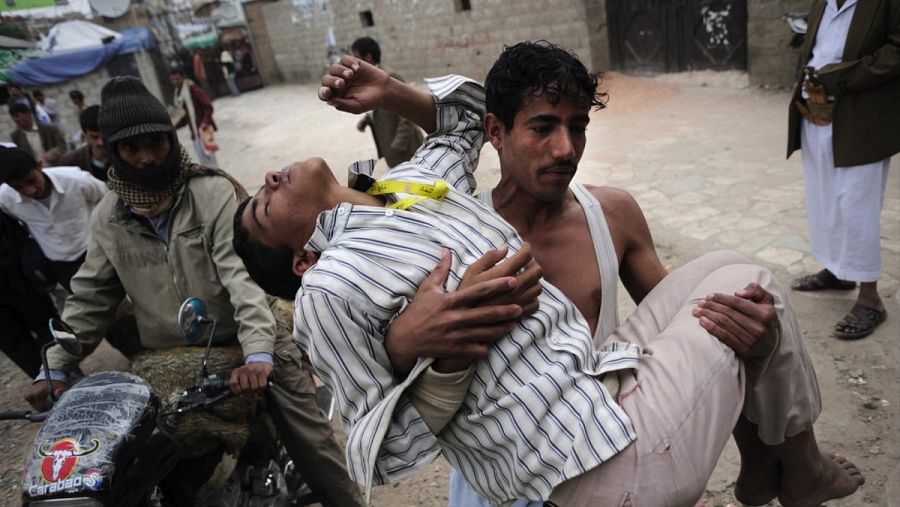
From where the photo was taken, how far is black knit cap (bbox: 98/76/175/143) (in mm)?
2557

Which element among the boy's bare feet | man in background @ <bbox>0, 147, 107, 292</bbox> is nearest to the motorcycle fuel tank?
the boy's bare feet

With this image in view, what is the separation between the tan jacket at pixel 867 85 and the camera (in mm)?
3084

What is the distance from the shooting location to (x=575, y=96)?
1697 mm

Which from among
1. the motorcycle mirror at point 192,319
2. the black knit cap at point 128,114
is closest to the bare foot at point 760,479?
the motorcycle mirror at point 192,319

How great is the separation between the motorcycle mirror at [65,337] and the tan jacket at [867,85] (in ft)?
13.1

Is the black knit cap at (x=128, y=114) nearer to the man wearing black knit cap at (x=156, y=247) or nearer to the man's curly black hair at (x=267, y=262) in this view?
the man wearing black knit cap at (x=156, y=247)

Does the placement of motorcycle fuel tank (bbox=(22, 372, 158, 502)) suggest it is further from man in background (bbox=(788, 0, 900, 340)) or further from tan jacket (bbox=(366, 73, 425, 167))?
tan jacket (bbox=(366, 73, 425, 167))

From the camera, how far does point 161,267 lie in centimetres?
249

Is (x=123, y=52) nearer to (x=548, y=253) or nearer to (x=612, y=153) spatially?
(x=612, y=153)

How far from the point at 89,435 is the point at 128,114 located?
4.79ft

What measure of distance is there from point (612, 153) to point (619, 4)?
491 centimetres

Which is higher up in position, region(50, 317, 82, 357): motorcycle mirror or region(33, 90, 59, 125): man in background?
region(33, 90, 59, 125): man in background

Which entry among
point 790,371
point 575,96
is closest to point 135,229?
point 575,96

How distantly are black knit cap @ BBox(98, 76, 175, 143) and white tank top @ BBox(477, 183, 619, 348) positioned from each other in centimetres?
196
